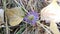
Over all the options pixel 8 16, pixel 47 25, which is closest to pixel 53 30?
pixel 47 25

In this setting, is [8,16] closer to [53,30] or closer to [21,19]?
[21,19]

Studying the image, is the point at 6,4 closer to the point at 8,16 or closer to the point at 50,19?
the point at 8,16

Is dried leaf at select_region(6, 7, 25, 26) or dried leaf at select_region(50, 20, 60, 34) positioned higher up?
dried leaf at select_region(6, 7, 25, 26)

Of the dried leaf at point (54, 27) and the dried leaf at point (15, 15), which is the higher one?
the dried leaf at point (15, 15)

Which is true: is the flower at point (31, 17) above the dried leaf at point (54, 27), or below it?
above

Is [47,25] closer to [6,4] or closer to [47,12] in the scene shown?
[47,12]

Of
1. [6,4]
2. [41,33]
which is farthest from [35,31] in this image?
[6,4]

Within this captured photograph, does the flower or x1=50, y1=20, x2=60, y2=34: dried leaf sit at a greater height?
the flower
